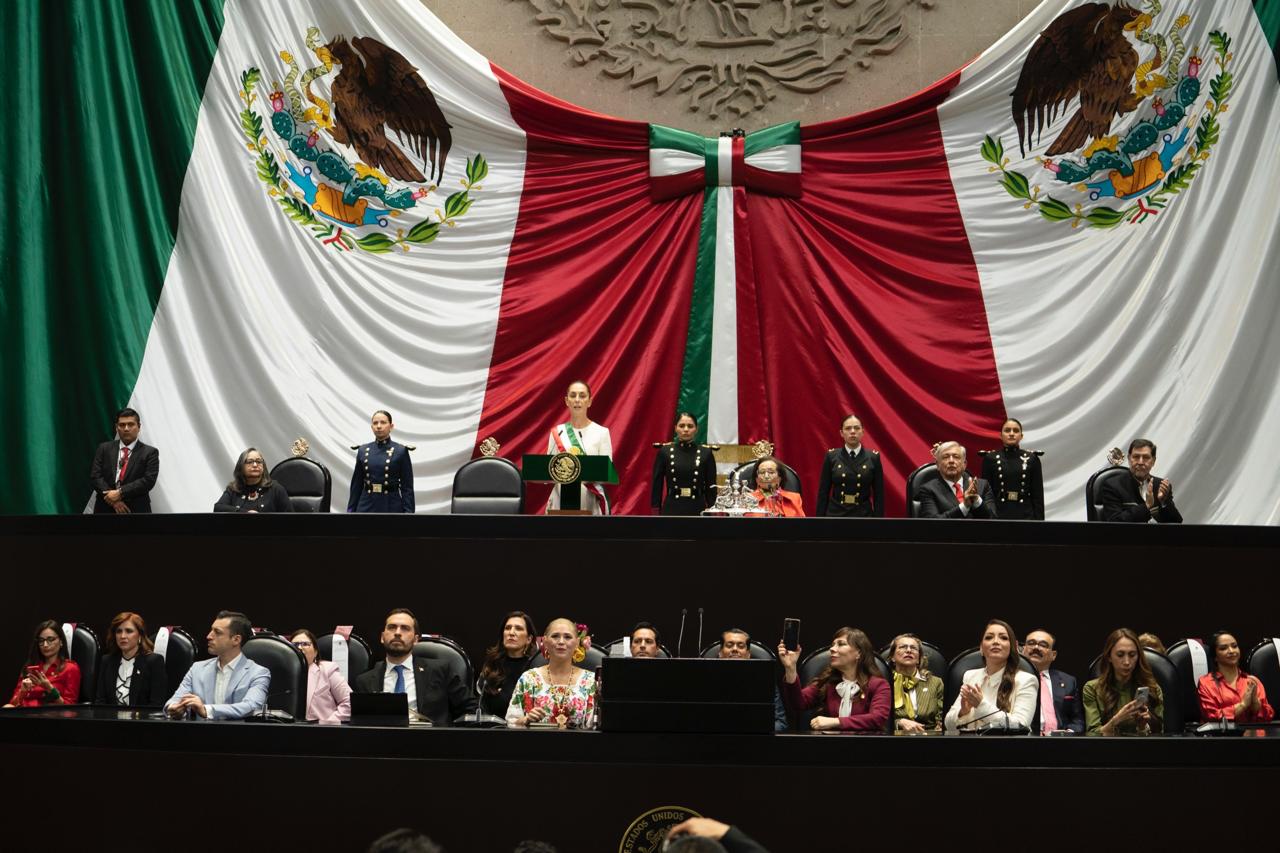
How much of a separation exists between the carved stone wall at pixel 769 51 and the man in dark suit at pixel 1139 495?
12.4 feet

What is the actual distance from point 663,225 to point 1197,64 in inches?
153

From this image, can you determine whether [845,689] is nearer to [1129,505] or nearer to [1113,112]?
[1129,505]

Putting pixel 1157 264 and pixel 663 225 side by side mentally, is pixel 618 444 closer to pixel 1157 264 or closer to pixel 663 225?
pixel 663 225

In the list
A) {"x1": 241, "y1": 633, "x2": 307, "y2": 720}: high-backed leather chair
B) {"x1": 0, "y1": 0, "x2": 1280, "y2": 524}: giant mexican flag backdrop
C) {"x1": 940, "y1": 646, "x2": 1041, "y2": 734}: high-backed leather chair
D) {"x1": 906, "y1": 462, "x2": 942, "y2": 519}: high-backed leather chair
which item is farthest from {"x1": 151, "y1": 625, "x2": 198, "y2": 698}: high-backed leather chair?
{"x1": 906, "y1": 462, "x2": 942, "y2": 519}: high-backed leather chair

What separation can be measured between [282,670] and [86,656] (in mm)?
1517

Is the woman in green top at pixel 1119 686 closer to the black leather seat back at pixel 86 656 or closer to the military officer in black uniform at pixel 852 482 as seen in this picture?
the military officer in black uniform at pixel 852 482

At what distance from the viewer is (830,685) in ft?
21.2

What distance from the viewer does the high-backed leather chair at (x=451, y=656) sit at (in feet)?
21.6

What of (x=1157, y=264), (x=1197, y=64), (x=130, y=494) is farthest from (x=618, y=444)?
(x=1197, y=64)

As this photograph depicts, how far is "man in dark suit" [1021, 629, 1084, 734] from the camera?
6.29 metres

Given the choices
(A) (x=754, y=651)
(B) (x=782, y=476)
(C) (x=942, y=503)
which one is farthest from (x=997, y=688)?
(B) (x=782, y=476)

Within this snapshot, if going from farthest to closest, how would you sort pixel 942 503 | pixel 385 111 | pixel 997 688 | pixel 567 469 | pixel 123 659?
pixel 385 111 → pixel 942 503 → pixel 567 469 → pixel 123 659 → pixel 997 688

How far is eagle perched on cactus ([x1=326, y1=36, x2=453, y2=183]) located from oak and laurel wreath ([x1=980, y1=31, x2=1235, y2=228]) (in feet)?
13.1

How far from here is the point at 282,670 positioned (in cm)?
631
